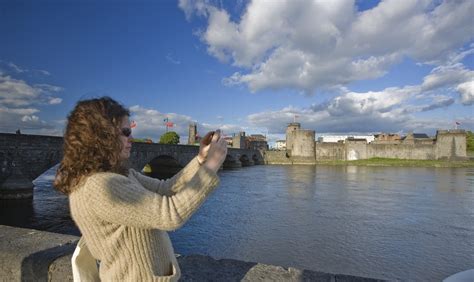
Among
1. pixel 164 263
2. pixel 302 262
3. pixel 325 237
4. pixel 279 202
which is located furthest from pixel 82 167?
pixel 279 202

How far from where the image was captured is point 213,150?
136 cm

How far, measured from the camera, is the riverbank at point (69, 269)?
2.35 m

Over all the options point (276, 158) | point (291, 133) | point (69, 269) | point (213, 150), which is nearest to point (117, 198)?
point (213, 150)

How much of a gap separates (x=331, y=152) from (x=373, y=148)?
754cm

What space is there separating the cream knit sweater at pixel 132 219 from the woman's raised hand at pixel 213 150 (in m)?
→ 0.04

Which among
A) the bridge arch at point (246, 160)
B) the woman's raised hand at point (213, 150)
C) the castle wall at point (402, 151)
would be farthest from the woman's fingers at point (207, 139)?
the castle wall at point (402, 151)

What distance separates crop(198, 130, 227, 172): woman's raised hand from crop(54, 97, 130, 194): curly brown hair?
1.13 ft

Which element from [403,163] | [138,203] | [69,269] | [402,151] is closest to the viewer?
[138,203]

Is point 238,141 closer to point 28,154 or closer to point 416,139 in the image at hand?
point 416,139

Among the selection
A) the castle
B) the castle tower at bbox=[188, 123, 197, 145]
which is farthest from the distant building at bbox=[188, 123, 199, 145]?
the castle

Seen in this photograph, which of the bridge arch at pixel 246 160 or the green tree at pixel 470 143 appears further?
the green tree at pixel 470 143

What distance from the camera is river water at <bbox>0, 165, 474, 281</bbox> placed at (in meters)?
7.62

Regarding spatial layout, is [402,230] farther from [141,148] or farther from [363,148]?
[363,148]

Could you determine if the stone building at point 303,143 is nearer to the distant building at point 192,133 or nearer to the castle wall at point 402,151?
the castle wall at point 402,151
